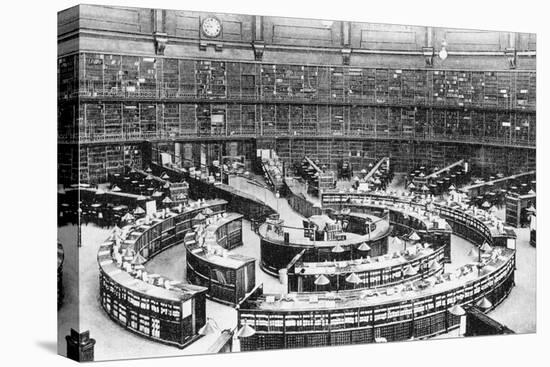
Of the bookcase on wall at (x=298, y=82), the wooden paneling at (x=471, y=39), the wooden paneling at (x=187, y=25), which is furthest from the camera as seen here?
the wooden paneling at (x=471, y=39)

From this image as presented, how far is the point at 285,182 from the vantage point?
9.45 metres

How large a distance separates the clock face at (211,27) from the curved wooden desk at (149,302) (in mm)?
2150

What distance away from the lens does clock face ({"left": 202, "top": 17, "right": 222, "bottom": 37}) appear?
8914 mm

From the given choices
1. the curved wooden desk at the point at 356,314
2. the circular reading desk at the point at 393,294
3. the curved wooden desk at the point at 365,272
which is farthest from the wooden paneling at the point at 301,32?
the curved wooden desk at the point at 356,314

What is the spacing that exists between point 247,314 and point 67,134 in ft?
8.57

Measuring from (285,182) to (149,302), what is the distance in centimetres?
212

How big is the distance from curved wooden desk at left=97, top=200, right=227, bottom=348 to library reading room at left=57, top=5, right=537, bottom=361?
0.02m

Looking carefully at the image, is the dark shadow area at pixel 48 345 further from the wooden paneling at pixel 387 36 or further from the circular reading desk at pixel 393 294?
the wooden paneling at pixel 387 36

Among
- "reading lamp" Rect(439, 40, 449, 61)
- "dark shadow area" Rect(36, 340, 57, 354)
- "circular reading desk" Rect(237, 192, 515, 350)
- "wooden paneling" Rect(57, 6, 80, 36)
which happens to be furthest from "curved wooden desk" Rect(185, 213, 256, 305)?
"reading lamp" Rect(439, 40, 449, 61)

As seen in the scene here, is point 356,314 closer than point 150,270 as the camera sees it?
No

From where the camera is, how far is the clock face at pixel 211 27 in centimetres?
891

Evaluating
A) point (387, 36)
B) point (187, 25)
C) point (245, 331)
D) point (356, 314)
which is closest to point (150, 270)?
point (245, 331)

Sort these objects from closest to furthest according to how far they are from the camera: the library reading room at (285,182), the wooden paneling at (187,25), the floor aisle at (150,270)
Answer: the floor aisle at (150,270)
the library reading room at (285,182)
the wooden paneling at (187,25)

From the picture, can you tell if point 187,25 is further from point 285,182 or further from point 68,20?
point 285,182
